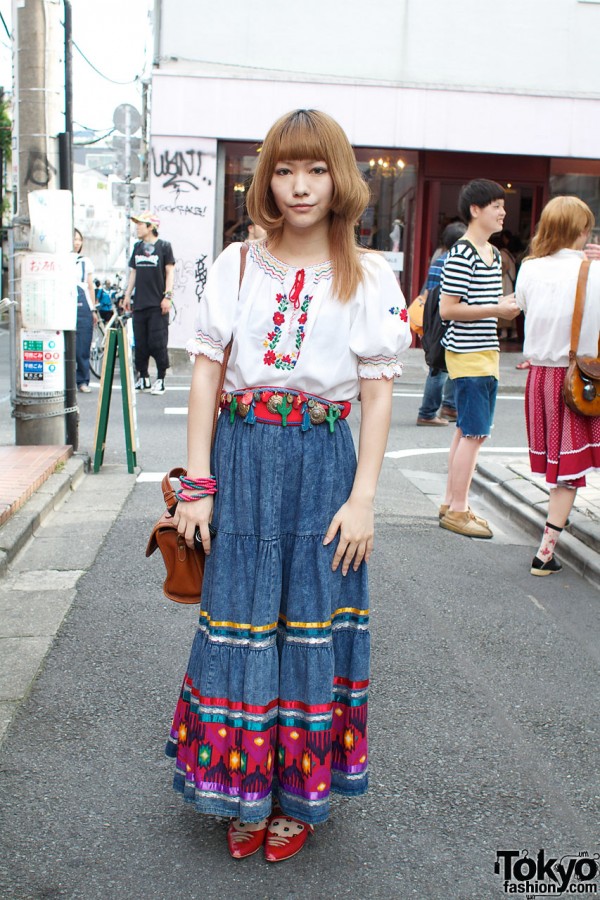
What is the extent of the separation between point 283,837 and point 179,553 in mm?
836

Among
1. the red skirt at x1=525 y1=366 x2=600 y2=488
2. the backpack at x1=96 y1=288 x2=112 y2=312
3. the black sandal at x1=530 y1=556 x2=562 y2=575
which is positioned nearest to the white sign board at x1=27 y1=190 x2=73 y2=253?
the red skirt at x1=525 y1=366 x2=600 y2=488

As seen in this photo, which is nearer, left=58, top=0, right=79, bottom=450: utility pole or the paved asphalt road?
the paved asphalt road

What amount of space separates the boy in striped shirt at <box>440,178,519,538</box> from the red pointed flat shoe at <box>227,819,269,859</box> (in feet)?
11.9

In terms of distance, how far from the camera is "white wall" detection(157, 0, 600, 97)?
15352mm

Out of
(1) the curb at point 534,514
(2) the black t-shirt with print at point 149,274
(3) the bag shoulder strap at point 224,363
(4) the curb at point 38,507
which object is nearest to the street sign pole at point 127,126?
(2) the black t-shirt with print at point 149,274

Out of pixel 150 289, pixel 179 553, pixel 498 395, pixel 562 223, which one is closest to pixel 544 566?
pixel 562 223

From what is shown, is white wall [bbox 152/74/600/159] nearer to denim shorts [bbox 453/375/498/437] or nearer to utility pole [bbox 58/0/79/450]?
utility pole [bbox 58/0/79/450]

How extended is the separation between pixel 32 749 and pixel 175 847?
762 mm

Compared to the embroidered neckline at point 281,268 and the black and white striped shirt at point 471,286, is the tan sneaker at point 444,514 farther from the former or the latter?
the embroidered neckline at point 281,268

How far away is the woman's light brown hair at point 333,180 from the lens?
261 cm

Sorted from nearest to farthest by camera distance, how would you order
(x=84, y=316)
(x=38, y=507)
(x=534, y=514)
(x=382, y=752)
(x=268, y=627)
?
(x=268, y=627) → (x=382, y=752) → (x=38, y=507) → (x=534, y=514) → (x=84, y=316)

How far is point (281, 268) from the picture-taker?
107 inches

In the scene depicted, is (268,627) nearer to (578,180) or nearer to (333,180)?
(333,180)

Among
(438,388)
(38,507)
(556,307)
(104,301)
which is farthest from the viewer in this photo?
(104,301)
